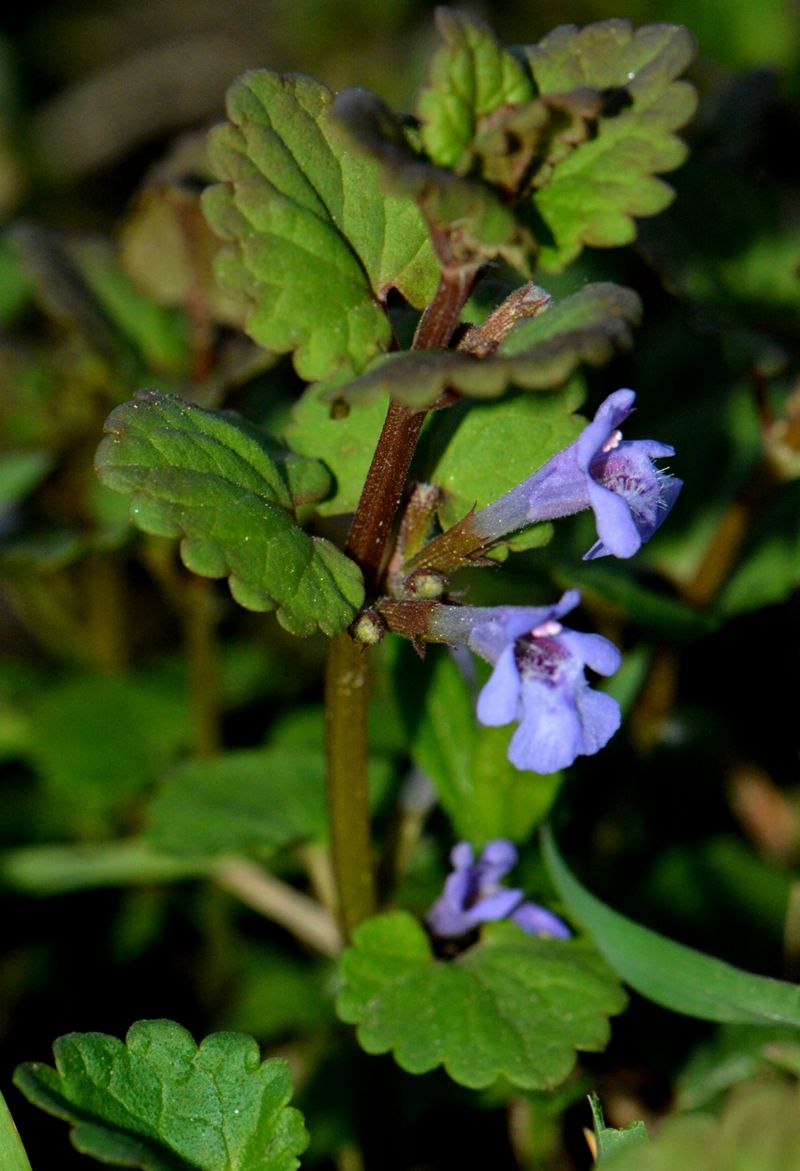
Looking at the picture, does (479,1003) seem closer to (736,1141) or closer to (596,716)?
(596,716)

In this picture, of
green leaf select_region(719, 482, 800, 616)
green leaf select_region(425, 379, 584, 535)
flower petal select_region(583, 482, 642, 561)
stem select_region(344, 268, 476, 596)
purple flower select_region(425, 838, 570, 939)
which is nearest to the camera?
flower petal select_region(583, 482, 642, 561)

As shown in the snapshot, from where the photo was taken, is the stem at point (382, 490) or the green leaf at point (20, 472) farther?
the green leaf at point (20, 472)

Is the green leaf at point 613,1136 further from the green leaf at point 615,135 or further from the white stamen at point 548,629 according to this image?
the green leaf at point 615,135

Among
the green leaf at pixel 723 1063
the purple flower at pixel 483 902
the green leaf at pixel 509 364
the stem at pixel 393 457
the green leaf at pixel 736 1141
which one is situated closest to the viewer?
the green leaf at pixel 736 1141

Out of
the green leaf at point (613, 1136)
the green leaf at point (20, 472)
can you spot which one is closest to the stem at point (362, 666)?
the green leaf at point (613, 1136)

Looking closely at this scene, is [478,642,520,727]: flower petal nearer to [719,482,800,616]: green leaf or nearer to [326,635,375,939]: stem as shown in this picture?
[326,635,375,939]: stem

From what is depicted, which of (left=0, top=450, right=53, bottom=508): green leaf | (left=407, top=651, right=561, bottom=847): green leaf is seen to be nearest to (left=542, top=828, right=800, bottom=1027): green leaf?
(left=407, top=651, right=561, bottom=847): green leaf

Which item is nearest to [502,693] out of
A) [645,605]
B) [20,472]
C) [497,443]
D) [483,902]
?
[497,443]
